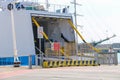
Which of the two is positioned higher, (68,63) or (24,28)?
(24,28)

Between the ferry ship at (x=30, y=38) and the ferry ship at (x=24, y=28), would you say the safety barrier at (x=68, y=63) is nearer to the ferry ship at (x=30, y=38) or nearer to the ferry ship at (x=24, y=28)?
the ferry ship at (x=30, y=38)

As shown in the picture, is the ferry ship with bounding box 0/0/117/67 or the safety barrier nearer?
the safety barrier

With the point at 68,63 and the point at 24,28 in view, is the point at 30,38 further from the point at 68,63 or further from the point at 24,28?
the point at 68,63

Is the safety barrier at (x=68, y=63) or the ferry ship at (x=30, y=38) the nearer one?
the safety barrier at (x=68, y=63)

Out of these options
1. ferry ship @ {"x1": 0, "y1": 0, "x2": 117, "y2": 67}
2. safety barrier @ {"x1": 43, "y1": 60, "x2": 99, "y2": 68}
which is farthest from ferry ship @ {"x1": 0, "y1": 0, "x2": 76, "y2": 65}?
safety barrier @ {"x1": 43, "y1": 60, "x2": 99, "y2": 68}

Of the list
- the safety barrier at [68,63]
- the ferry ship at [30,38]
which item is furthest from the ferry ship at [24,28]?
the safety barrier at [68,63]

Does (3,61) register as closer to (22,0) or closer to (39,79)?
(22,0)

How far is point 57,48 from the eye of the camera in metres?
31.9

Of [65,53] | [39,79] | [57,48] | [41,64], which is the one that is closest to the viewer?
[39,79]

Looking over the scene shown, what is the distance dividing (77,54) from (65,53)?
162 cm

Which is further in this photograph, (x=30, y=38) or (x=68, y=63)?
(x=30, y=38)

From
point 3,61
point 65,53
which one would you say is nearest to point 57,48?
point 65,53

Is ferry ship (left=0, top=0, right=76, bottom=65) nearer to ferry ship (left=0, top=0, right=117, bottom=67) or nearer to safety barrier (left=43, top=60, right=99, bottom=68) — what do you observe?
ferry ship (left=0, top=0, right=117, bottom=67)

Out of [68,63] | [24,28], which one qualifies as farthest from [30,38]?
[68,63]
